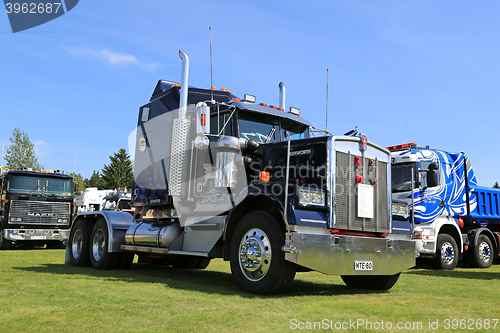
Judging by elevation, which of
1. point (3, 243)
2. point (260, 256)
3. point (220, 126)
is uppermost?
point (220, 126)

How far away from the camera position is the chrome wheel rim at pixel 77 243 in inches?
422

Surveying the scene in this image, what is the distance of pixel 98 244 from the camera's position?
1020 cm

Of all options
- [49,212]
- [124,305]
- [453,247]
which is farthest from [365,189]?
[49,212]

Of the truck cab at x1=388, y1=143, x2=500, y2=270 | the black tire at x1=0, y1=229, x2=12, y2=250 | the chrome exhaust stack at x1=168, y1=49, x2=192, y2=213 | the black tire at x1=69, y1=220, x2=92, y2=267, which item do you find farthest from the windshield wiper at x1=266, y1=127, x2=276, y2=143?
the black tire at x1=0, y1=229, x2=12, y2=250

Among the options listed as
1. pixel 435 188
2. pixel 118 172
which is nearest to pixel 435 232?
pixel 435 188

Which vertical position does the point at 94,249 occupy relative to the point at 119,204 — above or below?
below

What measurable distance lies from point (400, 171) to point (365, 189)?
21.0 ft

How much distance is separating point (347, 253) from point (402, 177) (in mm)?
7215

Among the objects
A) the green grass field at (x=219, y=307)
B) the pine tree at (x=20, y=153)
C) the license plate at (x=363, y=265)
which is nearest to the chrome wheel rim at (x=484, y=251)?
the green grass field at (x=219, y=307)

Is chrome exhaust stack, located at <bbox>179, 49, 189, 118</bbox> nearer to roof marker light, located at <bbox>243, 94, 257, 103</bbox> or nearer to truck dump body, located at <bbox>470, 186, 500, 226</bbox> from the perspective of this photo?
roof marker light, located at <bbox>243, 94, 257, 103</bbox>

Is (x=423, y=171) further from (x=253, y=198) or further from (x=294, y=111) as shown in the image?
(x=253, y=198)

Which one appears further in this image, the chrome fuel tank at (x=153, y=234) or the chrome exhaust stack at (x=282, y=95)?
the chrome exhaust stack at (x=282, y=95)

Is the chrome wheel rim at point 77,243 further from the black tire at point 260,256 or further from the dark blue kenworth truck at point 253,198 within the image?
the black tire at point 260,256

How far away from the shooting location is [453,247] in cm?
1247
